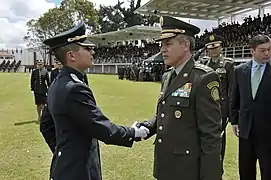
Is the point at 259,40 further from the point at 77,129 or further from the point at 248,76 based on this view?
→ the point at 77,129

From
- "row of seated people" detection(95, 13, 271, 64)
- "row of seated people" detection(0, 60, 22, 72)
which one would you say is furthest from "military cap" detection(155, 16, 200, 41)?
"row of seated people" detection(0, 60, 22, 72)

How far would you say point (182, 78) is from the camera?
2.42 meters

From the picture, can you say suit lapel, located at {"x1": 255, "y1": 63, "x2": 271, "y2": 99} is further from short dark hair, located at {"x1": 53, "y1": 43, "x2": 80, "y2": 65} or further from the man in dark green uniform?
short dark hair, located at {"x1": 53, "y1": 43, "x2": 80, "y2": 65}

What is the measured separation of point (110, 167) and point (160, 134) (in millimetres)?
2913

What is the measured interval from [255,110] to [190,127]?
1449mm

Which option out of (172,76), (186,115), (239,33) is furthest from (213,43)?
(239,33)

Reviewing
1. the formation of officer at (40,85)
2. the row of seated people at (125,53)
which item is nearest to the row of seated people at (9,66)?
the row of seated people at (125,53)

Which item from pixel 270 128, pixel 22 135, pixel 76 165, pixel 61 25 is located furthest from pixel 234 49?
pixel 61 25

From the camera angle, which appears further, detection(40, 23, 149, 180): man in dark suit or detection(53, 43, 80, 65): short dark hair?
detection(53, 43, 80, 65): short dark hair

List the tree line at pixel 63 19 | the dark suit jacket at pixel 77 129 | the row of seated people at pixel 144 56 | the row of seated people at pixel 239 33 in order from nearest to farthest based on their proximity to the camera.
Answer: the dark suit jacket at pixel 77 129
the row of seated people at pixel 239 33
the row of seated people at pixel 144 56
the tree line at pixel 63 19

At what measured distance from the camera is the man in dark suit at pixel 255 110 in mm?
3461

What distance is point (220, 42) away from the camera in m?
4.45

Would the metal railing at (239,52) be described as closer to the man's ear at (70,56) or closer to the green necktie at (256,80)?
the green necktie at (256,80)

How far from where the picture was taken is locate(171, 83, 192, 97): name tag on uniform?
2340 millimetres
